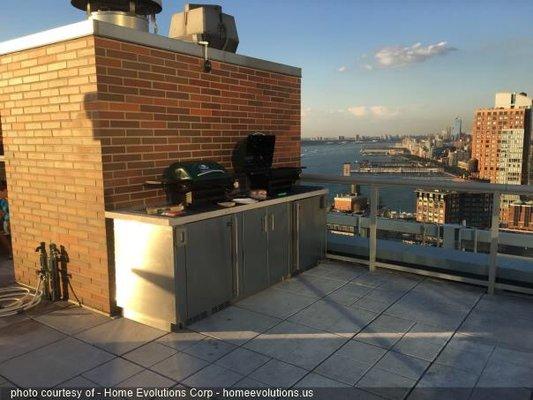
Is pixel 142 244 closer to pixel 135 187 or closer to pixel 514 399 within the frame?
pixel 135 187

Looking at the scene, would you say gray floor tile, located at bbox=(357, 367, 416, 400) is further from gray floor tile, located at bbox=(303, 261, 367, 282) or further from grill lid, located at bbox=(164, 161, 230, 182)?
grill lid, located at bbox=(164, 161, 230, 182)

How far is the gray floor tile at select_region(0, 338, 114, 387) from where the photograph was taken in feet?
9.29

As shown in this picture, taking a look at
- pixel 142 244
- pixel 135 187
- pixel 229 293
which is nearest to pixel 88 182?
pixel 135 187

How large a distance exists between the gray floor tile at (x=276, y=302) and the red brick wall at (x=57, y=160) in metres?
1.42

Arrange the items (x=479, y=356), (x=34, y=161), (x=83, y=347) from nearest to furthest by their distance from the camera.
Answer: (x=479, y=356) → (x=83, y=347) → (x=34, y=161)

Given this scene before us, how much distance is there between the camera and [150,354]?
3193 millimetres

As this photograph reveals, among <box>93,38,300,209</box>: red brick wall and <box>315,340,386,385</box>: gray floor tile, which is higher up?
<box>93,38,300,209</box>: red brick wall

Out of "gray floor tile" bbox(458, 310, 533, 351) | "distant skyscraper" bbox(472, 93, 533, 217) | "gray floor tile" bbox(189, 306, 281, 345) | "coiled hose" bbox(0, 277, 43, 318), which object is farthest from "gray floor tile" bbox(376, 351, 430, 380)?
"distant skyscraper" bbox(472, 93, 533, 217)

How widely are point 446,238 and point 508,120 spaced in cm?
2151

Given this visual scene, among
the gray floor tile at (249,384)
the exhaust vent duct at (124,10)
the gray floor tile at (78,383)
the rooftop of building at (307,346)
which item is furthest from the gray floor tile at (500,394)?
the exhaust vent duct at (124,10)

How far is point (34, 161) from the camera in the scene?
14.5 feet

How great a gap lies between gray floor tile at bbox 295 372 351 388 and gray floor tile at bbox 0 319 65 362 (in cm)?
213

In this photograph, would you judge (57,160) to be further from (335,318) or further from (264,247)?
(335,318)

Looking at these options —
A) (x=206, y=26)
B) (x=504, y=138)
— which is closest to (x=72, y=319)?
(x=206, y=26)
